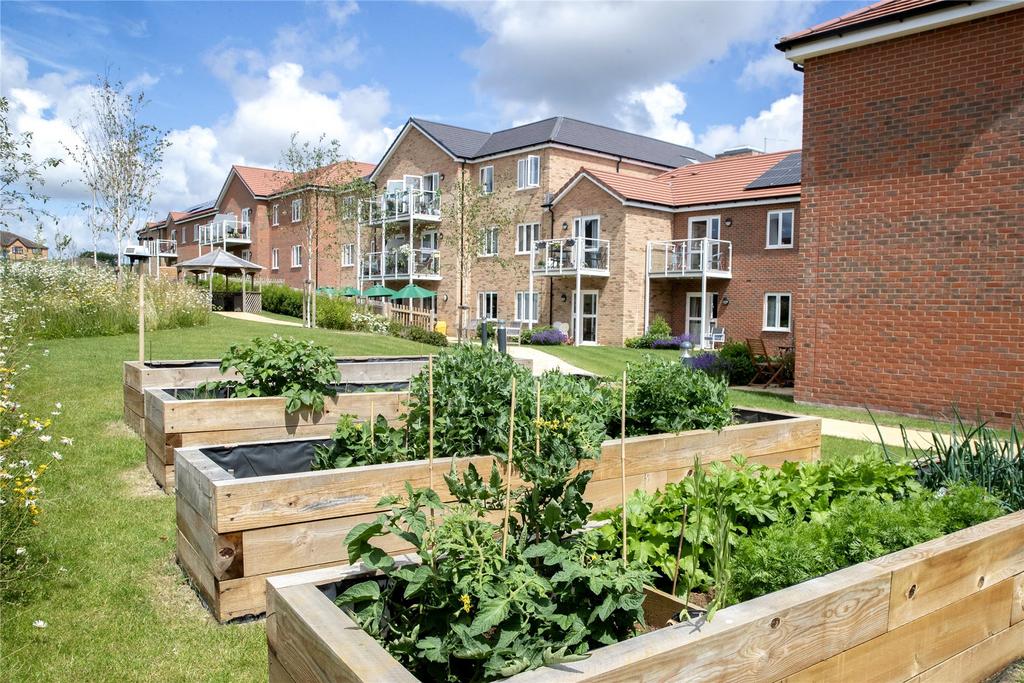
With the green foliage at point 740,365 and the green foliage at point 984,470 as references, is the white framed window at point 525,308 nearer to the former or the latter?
the green foliage at point 740,365

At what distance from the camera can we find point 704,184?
2845 centimetres

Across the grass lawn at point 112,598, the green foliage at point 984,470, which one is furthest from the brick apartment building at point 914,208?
the grass lawn at point 112,598

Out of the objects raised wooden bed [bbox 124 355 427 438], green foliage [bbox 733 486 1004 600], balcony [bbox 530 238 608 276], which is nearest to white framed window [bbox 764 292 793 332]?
balcony [bbox 530 238 608 276]

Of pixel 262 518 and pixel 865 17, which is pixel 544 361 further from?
pixel 262 518

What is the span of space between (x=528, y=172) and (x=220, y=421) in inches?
1068

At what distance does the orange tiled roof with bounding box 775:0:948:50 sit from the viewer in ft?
34.2

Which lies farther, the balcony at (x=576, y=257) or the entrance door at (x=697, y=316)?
the balcony at (x=576, y=257)

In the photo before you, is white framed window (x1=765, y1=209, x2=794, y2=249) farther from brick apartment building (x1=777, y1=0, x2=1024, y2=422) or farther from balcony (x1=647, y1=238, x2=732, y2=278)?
brick apartment building (x1=777, y1=0, x2=1024, y2=422)

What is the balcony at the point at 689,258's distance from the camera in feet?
85.0

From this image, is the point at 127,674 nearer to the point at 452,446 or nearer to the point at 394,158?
the point at 452,446

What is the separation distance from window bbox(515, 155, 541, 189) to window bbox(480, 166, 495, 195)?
5.61 feet

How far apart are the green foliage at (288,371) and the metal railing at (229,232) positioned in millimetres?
42233

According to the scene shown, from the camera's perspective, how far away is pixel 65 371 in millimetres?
10539

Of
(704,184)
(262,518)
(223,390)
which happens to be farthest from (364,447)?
(704,184)
